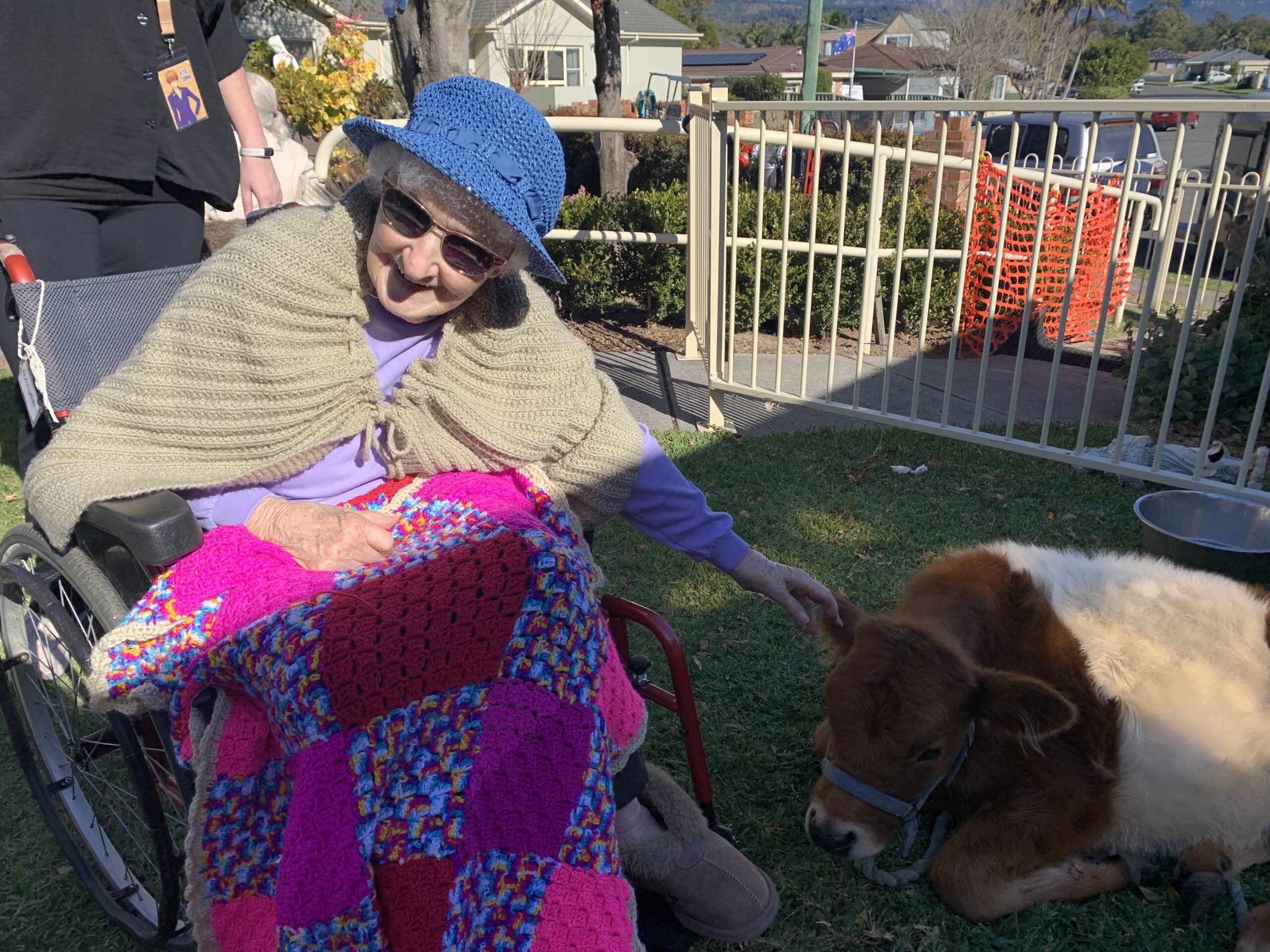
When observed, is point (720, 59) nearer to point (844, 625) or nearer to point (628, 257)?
point (628, 257)

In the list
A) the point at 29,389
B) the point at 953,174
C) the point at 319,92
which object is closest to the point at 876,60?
the point at 953,174

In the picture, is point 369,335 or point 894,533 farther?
point 894,533

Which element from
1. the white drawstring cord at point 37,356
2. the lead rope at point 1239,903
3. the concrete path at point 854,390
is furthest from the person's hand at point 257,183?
the lead rope at point 1239,903

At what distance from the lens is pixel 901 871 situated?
2.33 meters

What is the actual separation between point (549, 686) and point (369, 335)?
104 cm

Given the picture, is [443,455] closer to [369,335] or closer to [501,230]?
[369,335]

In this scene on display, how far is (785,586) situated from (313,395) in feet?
3.93

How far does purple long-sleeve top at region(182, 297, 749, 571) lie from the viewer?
2.08 meters

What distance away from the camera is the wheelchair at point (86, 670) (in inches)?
68.7

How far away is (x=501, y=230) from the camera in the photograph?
1.85 m

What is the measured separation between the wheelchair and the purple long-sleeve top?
242mm

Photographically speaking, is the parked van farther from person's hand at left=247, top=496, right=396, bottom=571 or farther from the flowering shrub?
person's hand at left=247, top=496, right=396, bottom=571

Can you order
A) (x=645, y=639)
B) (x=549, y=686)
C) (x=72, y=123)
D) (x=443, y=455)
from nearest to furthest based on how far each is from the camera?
(x=549, y=686), (x=443, y=455), (x=72, y=123), (x=645, y=639)

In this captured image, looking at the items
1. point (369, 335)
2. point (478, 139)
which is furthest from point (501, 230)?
point (369, 335)
